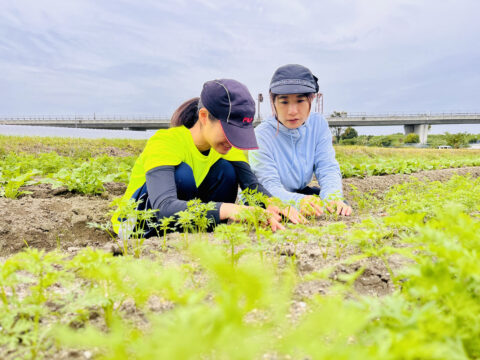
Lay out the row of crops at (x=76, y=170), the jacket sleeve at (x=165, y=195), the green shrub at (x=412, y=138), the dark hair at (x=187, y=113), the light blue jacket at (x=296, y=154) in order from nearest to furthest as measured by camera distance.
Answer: the jacket sleeve at (x=165, y=195) → the dark hair at (x=187, y=113) → the light blue jacket at (x=296, y=154) → the row of crops at (x=76, y=170) → the green shrub at (x=412, y=138)

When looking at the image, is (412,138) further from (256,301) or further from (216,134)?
(256,301)

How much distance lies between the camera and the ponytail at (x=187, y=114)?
3262mm

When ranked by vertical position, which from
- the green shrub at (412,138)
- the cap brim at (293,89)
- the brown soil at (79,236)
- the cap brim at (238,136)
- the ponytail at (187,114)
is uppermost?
the green shrub at (412,138)

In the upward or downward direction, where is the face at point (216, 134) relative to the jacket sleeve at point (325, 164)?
upward

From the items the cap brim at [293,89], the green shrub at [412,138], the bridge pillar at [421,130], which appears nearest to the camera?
the cap brim at [293,89]

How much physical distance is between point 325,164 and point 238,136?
1.79 metres

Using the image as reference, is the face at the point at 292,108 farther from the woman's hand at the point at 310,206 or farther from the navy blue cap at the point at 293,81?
the woman's hand at the point at 310,206

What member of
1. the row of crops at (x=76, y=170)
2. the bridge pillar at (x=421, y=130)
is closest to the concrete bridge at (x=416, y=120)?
the bridge pillar at (x=421, y=130)

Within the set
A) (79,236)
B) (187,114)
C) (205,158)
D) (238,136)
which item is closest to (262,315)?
(238,136)

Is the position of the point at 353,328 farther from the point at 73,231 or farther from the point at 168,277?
the point at 73,231

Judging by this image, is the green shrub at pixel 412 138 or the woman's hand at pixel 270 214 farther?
the green shrub at pixel 412 138

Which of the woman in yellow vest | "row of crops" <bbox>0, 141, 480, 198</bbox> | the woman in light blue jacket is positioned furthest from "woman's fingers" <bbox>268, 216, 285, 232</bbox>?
"row of crops" <bbox>0, 141, 480, 198</bbox>

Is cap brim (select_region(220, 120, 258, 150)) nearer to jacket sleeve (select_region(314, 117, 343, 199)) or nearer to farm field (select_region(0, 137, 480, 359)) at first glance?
farm field (select_region(0, 137, 480, 359))

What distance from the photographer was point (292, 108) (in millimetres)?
3822
